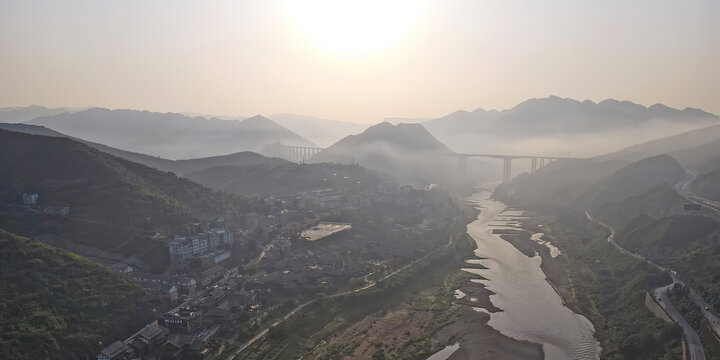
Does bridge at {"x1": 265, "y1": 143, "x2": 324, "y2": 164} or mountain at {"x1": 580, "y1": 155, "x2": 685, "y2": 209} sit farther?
bridge at {"x1": 265, "y1": 143, "x2": 324, "y2": 164}

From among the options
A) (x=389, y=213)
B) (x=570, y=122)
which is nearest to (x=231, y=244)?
(x=389, y=213)

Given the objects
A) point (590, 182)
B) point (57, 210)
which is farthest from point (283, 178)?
point (590, 182)

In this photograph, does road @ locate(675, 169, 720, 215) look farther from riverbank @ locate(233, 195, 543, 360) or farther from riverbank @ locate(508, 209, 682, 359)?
riverbank @ locate(233, 195, 543, 360)

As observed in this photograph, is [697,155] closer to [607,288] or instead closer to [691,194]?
[691,194]

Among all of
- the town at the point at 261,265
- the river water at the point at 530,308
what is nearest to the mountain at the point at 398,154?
the town at the point at 261,265

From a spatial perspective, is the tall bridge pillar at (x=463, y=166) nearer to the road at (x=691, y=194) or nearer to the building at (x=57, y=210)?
the road at (x=691, y=194)

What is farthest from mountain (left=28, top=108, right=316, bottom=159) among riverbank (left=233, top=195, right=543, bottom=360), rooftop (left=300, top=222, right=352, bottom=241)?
riverbank (left=233, top=195, right=543, bottom=360)
